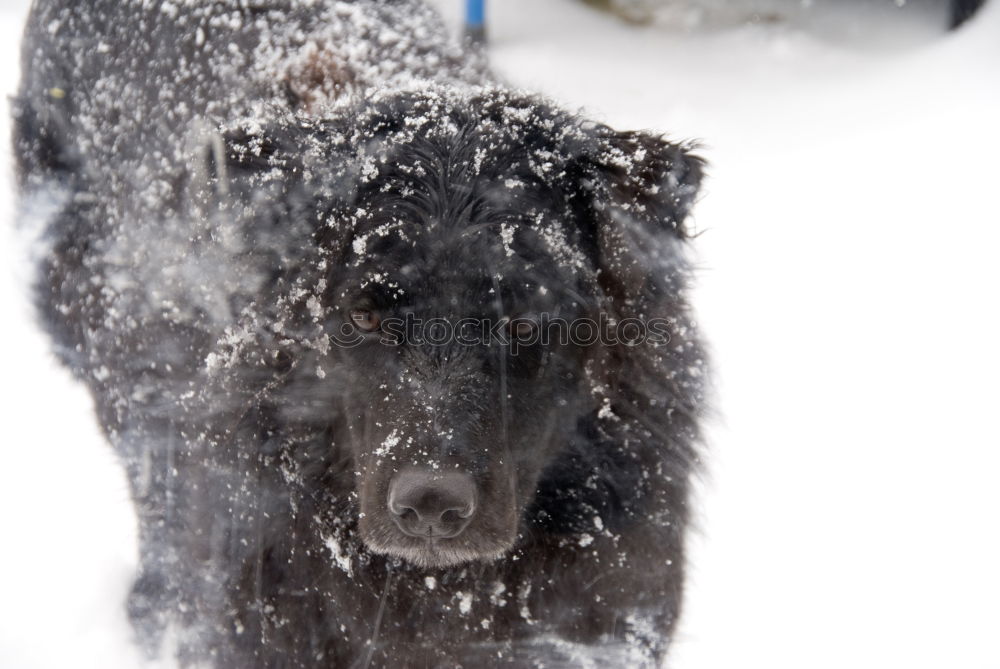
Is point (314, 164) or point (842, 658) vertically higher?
point (314, 164)

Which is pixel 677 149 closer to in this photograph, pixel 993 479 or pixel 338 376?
pixel 338 376

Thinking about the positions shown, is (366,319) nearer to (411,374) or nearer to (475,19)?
(411,374)

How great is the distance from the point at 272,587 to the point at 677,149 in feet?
6.70

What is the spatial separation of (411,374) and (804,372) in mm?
3009

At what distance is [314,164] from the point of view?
8.63 ft

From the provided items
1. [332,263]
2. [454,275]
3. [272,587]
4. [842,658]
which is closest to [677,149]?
[454,275]

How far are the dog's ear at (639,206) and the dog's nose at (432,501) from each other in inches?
35.6

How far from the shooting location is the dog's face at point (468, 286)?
90.1 inches

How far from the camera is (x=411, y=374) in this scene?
2381mm

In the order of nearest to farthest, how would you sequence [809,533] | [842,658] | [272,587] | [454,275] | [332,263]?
[454,275]
[332,263]
[272,587]
[842,658]
[809,533]

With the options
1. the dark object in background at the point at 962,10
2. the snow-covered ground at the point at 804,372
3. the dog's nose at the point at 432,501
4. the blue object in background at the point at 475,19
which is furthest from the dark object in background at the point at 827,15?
the dog's nose at the point at 432,501

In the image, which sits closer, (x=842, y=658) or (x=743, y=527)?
(x=842, y=658)

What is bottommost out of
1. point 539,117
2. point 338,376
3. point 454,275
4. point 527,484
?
point 527,484

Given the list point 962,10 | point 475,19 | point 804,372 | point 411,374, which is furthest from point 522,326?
point 962,10
